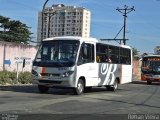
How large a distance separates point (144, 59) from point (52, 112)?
3222 centimetres

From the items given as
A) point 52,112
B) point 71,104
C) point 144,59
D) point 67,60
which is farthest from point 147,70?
point 52,112

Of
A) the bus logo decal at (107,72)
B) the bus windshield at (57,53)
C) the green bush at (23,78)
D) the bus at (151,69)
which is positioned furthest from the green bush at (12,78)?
the bus at (151,69)

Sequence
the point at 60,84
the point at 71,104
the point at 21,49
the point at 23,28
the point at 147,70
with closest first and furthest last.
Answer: the point at 71,104
the point at 60,84
the point at 21,49
the point at 147,70
the point at 23,28

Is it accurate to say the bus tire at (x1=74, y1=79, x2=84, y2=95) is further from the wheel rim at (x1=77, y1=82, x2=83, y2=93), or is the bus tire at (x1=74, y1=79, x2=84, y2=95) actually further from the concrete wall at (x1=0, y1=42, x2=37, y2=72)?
the concrete wall at (x1=0, y1=42, x2=37, y2=72)

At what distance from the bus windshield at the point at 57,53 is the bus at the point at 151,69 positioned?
23557 mm

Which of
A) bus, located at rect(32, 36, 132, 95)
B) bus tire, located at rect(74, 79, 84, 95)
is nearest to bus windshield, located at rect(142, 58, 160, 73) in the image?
bus, located at rect(32, 36, 132, 95)

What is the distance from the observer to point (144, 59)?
147 feet

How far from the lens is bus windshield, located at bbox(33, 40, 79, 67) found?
20172 millimetres

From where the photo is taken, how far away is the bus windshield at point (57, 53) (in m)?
20.2

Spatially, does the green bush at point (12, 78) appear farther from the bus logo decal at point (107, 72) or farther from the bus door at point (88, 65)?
the bus door at point (88, 65)

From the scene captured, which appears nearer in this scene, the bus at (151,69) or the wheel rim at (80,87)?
the wheel rim at (80,87)

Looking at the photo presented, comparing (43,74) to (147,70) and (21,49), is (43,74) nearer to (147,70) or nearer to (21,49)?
(21,49)

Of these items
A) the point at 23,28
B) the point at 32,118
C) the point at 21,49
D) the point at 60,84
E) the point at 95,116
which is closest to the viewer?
the point at 32,118

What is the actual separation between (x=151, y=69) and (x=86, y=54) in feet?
76.9
